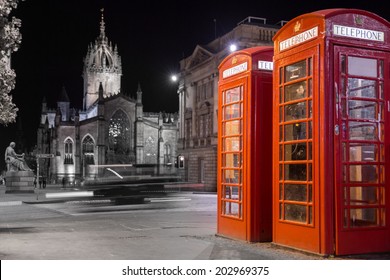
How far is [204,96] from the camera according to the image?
43.1 meters

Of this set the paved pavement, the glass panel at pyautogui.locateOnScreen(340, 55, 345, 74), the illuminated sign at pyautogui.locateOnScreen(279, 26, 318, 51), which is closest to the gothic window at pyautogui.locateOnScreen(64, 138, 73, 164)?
the paved pavement

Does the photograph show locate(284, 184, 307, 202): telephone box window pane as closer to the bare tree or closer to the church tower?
the bare tree

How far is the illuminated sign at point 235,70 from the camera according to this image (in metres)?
8.64

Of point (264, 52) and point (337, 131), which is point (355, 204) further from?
point (264, 52)

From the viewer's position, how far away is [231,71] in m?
9.13

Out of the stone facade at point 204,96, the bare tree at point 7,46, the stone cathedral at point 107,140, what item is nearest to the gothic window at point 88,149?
the stone cathedral at point 107,140

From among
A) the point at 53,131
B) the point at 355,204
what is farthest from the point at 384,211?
the point at 53,131

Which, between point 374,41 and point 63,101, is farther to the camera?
point 63,101

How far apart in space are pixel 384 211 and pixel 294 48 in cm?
272

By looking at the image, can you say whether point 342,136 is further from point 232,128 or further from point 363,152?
point 232,128

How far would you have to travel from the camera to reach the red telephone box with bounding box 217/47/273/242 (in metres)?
8.26

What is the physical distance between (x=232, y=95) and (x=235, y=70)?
0.46 metres

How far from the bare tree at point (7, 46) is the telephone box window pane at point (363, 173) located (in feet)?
25.8

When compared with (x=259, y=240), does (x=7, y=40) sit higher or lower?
higher
